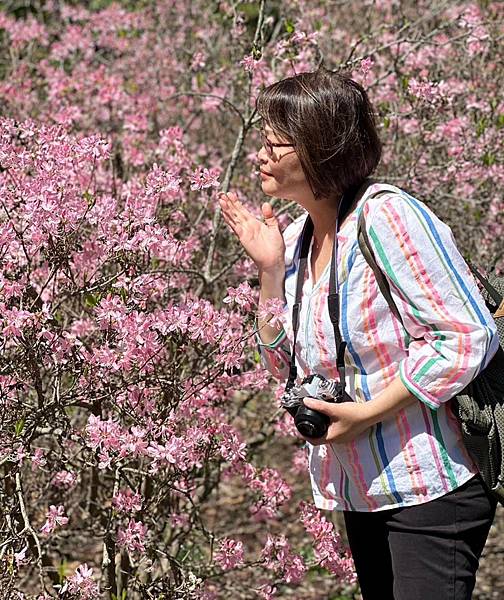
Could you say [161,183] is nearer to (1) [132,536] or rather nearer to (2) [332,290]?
(2) [332,290]

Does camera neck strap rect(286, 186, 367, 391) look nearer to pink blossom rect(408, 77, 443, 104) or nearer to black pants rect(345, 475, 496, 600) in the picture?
black pants rect(345, 475, 496, 600)

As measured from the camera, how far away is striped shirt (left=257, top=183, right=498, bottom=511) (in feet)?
6.72

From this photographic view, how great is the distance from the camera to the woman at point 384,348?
2059 millimetres

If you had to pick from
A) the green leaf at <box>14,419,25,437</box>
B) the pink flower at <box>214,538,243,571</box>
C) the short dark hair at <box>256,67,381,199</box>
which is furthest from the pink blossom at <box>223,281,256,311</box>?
the pink flower at <box>214,538,243,571</box>

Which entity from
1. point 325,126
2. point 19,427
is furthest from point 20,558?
point 325,126

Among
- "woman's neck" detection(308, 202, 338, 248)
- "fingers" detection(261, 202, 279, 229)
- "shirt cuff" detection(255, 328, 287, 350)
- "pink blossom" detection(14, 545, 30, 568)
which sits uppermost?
"fingers" detection(261, 202, 279, 229)

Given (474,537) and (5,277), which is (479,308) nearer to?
(474,537)

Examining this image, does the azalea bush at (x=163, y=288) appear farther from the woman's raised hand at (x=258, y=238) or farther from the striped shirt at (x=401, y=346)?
the striped shirt at (x=401, y=346)

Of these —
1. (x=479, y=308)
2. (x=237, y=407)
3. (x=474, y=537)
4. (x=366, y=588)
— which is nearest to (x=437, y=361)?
(x=479, y=308)

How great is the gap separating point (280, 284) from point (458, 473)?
0.64 metres

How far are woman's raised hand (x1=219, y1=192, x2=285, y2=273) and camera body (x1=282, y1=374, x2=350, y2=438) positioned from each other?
0.33 m

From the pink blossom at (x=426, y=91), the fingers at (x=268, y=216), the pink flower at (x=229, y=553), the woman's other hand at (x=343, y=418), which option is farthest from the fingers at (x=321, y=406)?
the pink blossom at (x=426, y=91)

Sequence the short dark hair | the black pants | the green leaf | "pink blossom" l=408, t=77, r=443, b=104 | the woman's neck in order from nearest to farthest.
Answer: the black pants, the short dark hair, the woman's neck, the green leaf, "pink blossom" l=408, t=77, r=443, b=104

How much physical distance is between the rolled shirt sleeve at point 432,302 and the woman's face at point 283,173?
0.26m
